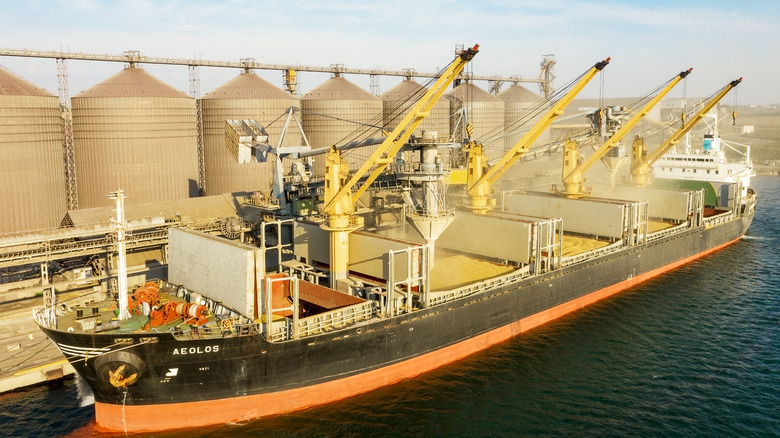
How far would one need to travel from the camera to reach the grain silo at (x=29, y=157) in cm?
3778

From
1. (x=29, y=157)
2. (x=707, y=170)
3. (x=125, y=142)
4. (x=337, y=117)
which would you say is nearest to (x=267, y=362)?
(x=29, y=157)

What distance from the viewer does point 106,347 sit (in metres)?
20.8

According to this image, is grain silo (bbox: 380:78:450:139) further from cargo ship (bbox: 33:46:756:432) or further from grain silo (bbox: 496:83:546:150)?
cargo ship (bbox: 33:46:756:432)

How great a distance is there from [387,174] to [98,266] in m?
23.4

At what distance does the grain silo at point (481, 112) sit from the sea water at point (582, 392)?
4263cm

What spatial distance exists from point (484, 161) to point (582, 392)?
18814 millimetres

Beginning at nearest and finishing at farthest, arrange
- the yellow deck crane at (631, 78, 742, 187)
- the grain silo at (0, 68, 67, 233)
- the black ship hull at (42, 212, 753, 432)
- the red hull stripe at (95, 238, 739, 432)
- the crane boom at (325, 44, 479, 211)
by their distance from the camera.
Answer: the black ship hull at (42, 212, 753, 432) → the red hull stripe at (95, 238, 739, 432) → the crane boom at (325, 44, 479, 211) → the grain silo at (0, 68, 67, 233) → the yellow deck crane at (631, 78, 742, 187)

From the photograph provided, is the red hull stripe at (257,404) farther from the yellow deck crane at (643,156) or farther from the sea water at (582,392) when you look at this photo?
the yellow deck crane at (643,156)

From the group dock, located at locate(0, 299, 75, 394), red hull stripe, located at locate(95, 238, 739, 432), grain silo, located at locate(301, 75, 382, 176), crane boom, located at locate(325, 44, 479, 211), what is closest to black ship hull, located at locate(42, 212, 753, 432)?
red hull stripe, located at locate(95, 238, 739, 432)

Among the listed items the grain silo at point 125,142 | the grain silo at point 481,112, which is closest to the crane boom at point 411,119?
the grain silo at point 125,142

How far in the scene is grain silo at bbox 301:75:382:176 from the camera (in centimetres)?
5947

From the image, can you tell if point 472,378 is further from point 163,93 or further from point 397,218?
point 163,93

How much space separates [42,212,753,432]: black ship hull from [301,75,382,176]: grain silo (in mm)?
33055

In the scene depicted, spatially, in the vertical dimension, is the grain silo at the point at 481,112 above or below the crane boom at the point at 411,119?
above
